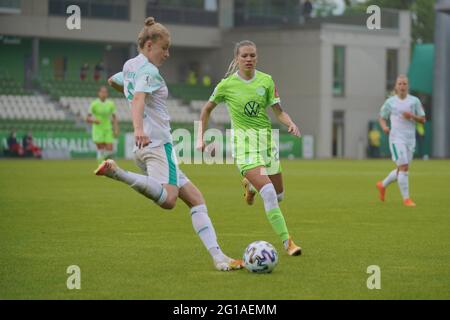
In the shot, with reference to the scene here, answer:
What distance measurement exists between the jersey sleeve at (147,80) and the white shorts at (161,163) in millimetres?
577

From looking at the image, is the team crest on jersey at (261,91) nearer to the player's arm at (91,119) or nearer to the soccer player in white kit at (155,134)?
the soccer player in white kit at (155,134)

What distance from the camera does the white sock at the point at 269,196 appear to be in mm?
11391

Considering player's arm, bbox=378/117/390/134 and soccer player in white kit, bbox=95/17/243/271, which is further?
player's arm, bbox=378/117/390/134

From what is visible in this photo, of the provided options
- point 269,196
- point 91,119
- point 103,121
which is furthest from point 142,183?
point 103,121

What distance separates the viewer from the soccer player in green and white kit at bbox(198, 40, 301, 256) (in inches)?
456

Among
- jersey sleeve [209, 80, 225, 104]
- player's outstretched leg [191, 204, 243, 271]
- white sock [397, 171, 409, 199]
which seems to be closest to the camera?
player's outstretched leg [191, 204, 243, 271]

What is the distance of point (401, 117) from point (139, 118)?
11.9 metres

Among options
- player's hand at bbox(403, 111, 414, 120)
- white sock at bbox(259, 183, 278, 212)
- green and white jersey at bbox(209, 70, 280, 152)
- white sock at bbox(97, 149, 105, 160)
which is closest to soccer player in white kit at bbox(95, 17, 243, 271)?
white sock at bbox(259, 183, 278, 212)

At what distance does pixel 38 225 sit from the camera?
588 inches

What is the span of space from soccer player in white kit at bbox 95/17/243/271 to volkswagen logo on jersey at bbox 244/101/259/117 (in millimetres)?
2203

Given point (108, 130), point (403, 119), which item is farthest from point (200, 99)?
point (403, 119)

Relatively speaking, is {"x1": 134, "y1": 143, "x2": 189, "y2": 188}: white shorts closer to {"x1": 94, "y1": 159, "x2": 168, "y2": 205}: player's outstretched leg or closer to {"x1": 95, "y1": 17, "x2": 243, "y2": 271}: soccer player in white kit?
{"x1": 95, "y1": 17, "x2": 243, "y2": 271}: soccer player in white kit

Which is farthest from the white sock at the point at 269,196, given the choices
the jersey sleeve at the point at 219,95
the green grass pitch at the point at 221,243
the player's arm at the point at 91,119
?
the player's arm at the point at 91,119

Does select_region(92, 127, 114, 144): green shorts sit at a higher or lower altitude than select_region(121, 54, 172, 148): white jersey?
lower
